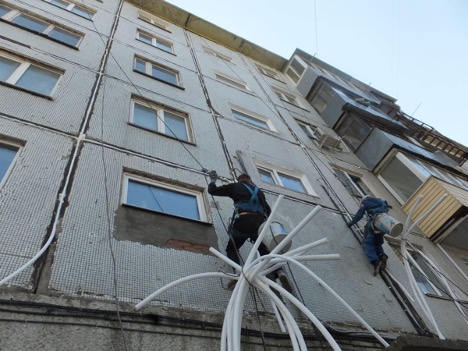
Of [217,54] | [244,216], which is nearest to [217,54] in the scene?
[217,54]

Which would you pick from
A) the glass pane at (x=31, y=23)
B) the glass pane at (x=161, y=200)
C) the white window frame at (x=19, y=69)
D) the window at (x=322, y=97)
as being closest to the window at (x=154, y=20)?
the glass pane at (x=31, y=23)

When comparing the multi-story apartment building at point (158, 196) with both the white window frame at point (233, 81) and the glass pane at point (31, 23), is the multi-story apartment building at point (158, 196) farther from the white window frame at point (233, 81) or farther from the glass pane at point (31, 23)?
the white window frame at point (233, 81)

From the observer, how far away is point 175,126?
22.6ft

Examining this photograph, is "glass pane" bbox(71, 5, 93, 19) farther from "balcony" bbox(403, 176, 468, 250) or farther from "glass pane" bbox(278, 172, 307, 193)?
"balcony" bbox(403, 176, 468, 250)

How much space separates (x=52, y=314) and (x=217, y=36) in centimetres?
1569

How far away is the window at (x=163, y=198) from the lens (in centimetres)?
451

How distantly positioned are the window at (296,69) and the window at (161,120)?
36.7 feet

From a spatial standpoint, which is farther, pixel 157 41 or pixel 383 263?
pixel 157 41

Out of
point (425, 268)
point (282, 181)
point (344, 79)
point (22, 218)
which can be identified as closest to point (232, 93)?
point (282, 181)

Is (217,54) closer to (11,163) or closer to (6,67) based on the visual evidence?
(6,67)

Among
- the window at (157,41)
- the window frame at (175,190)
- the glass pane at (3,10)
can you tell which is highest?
the window at (157,41)

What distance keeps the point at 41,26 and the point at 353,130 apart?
10.1 meters

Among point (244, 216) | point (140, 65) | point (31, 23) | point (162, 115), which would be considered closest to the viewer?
point (244, 216)

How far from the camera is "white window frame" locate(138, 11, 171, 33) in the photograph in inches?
517
